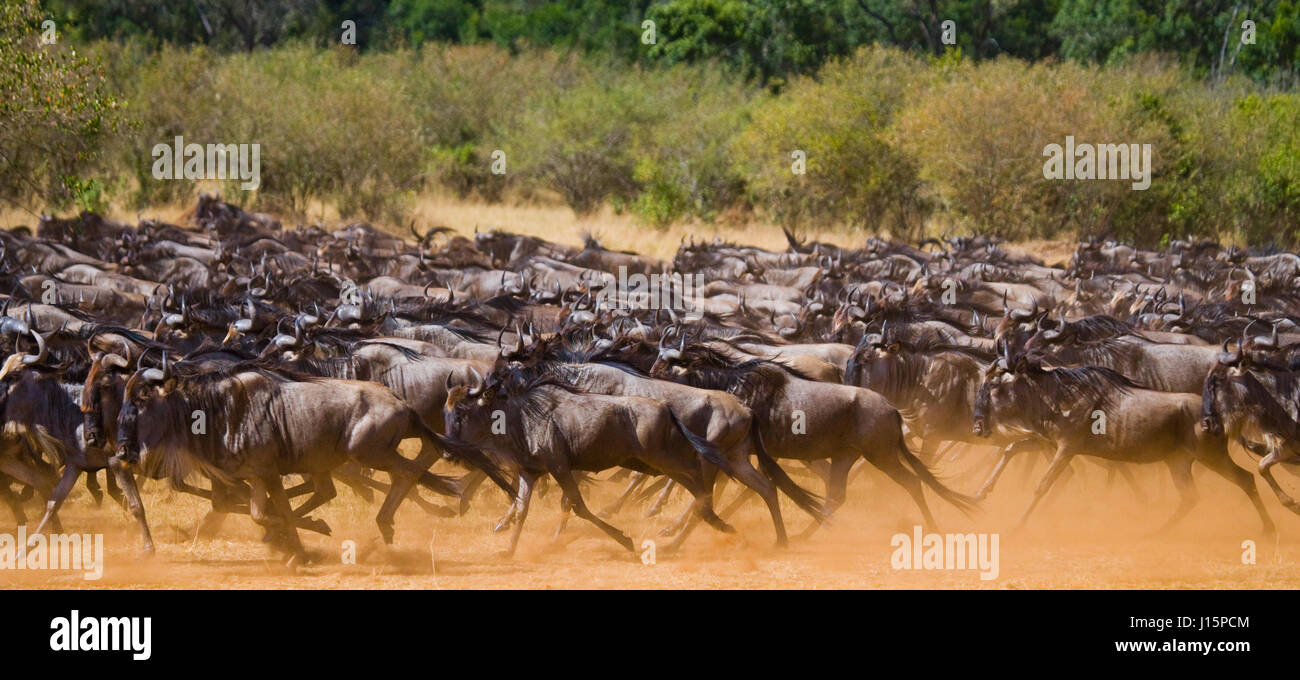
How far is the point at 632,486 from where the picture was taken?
1158cm

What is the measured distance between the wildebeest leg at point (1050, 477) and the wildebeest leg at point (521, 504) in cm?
394

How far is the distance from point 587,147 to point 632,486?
Answer: 2729 cm

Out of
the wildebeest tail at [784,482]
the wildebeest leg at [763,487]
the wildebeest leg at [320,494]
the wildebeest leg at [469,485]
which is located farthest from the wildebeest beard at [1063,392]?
the wildebeest leg at [320,494]

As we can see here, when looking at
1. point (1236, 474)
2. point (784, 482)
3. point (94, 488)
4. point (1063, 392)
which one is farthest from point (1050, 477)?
point (94, 488)

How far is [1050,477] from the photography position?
11.2 meters

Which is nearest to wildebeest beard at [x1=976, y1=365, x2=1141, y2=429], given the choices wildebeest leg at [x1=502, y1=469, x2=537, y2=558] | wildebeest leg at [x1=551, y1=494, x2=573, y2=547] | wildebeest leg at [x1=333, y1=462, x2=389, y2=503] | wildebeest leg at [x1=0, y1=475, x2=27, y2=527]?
wildebeest leg at [x1=551, y1=494, x2=573, y2=547]

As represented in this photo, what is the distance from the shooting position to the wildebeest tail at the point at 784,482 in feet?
34.4

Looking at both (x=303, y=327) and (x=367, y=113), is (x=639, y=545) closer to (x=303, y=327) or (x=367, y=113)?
(x=303, y=327)

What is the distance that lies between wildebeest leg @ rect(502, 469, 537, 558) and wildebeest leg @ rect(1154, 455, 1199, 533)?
5.20 meters

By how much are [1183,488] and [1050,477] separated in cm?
120

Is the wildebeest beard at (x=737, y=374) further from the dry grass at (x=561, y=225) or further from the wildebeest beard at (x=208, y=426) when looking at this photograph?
the dry grass at (x=561, y=225)

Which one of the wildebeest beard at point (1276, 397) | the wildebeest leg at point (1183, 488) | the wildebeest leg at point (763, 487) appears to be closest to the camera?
the wildebeest leg at point (763, 487)

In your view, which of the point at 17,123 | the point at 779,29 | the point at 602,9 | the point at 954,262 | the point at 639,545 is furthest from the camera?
the point at 602,9
